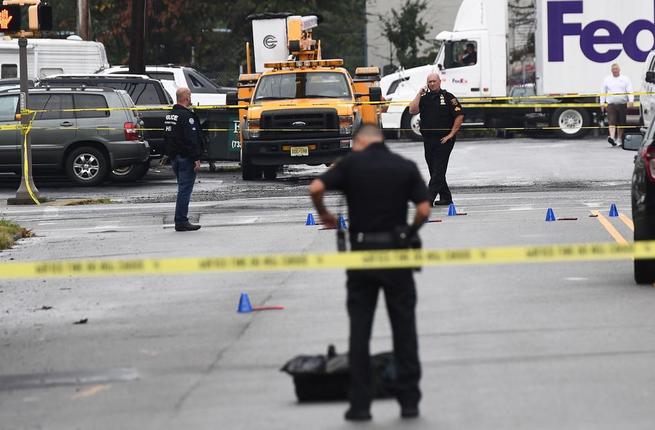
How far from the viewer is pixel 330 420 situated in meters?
8.35

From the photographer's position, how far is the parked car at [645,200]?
506 inches

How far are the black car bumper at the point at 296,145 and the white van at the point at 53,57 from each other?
37.9 ft

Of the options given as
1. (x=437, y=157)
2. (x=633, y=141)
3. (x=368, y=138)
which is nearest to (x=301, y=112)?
(x=437, y=157)

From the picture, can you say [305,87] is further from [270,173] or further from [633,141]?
[633,141]

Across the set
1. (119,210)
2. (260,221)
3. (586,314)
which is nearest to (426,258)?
(586,314)

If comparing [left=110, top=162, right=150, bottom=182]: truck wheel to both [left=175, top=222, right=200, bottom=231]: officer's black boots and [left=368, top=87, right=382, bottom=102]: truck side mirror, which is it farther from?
[left=175, top=222, right=200, bottom=231]: officer's black boots

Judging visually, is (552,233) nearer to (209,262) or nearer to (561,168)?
(209,262)

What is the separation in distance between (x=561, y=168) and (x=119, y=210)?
10.2m

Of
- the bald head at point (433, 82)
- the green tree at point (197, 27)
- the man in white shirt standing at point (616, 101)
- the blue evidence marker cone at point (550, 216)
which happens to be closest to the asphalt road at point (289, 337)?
the blue evidence marker cone at point (550, 216)

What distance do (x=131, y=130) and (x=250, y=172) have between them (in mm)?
2709

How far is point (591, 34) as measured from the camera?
4091cm

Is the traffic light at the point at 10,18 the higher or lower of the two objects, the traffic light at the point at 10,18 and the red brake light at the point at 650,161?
the higher

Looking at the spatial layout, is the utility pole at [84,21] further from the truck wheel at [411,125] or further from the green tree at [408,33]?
the green tree at [408,33]

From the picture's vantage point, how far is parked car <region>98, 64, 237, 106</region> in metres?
36.5
